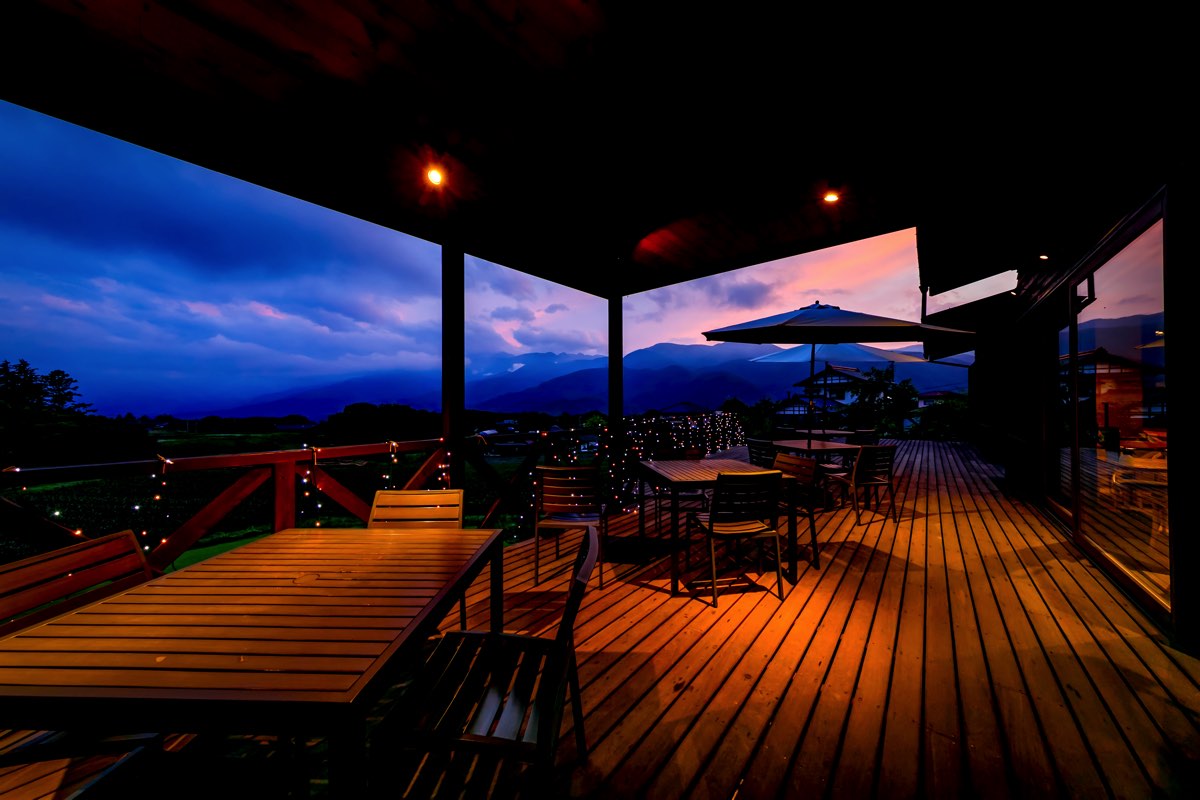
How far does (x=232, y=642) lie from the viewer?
3.61 feet

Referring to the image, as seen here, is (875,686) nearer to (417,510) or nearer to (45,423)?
(417,510)

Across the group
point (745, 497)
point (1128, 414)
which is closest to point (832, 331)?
point (745, 497)

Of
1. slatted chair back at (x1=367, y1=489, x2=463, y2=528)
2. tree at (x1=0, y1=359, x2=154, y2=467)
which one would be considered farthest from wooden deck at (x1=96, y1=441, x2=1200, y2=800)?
tree at (x1=0, y1=359, x2=154, y2=467)

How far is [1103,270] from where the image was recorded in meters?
3.74

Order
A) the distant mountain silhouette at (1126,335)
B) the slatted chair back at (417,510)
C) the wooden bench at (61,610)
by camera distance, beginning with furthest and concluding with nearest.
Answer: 1. the distant mountain silhouette at (1126,335)
2. the slatted chair back at (417,510)
3. the wooden bench at (61,610)

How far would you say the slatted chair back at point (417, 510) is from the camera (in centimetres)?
246

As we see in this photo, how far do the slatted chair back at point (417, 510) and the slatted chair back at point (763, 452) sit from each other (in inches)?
144

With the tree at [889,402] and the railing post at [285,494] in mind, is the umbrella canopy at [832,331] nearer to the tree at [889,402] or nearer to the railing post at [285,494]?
the railing post at [285,494]

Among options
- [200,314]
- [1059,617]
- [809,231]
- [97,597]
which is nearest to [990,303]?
[809,231]

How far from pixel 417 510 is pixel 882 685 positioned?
8.43 feet

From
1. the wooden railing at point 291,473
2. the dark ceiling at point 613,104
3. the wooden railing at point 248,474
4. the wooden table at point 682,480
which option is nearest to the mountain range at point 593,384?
the wooden railing at point 291,473

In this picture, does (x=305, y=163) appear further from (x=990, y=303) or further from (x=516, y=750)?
(x=990, y=303)

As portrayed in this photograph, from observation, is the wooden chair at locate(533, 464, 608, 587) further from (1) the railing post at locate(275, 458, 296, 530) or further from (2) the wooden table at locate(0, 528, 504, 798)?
(1) the railing post at locate(275, 458, 296, 530)

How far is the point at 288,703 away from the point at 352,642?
22 cm
